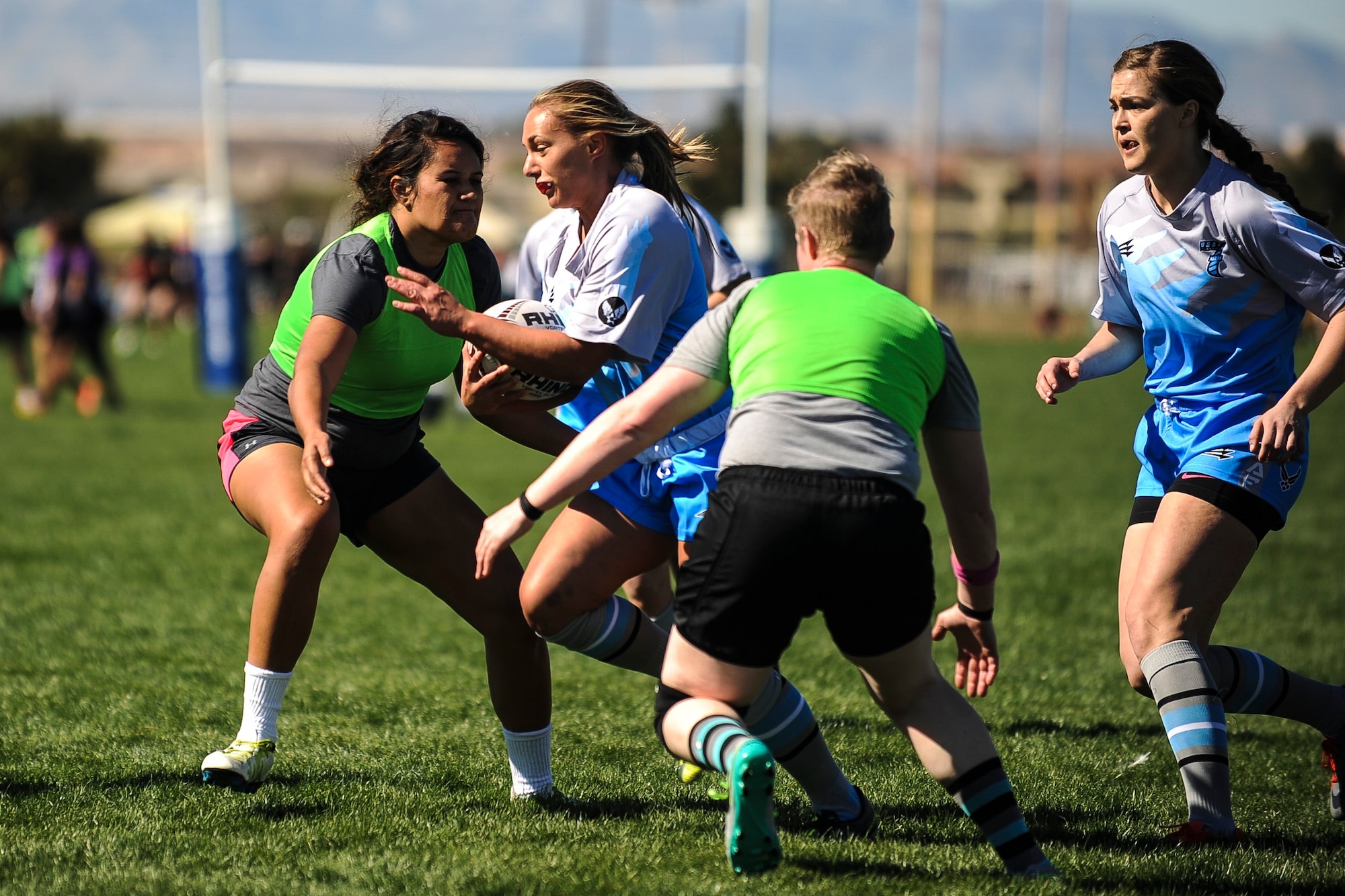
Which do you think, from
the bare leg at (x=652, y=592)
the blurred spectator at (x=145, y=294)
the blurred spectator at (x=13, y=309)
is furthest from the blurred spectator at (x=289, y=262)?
the bare leg at (x=652, y=592)

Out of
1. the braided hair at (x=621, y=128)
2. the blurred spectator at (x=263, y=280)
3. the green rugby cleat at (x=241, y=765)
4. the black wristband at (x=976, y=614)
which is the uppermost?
the braided hair at (x=621, y=128)

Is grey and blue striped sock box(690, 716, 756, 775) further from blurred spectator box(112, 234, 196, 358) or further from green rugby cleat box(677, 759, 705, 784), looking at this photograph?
blurred spectator box(112, 234, 196, 358)

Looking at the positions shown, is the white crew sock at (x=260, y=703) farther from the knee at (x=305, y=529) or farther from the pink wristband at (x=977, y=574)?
the pink wristband at (x=977, y=574)

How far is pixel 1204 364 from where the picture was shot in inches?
154

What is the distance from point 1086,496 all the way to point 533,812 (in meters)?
8.18

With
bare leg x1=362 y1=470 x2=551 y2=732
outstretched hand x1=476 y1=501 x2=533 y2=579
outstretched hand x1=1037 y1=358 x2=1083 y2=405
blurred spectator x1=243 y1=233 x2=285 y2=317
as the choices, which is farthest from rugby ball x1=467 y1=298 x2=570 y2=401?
blurred spectator x1=243 y1=233 x2=285 y2=317

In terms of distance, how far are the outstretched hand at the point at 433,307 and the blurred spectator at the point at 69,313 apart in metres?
13.3

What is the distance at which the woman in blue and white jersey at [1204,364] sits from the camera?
3.72 metres

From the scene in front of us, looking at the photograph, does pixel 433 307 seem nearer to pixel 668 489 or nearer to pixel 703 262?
pixel 668 489

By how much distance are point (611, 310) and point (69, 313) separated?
1348 centimetres

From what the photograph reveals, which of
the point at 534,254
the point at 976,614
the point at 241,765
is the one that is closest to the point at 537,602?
the point at 241,765

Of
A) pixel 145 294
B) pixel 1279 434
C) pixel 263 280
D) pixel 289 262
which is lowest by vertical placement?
pixel 263 280

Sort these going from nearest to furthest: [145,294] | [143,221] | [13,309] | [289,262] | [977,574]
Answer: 1. [977,574]
2. [13,309]
3. [145,294]
4. [289,262]
5. [143,221]

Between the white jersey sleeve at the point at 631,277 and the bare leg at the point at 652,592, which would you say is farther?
the bare leg at the point at 652,592
